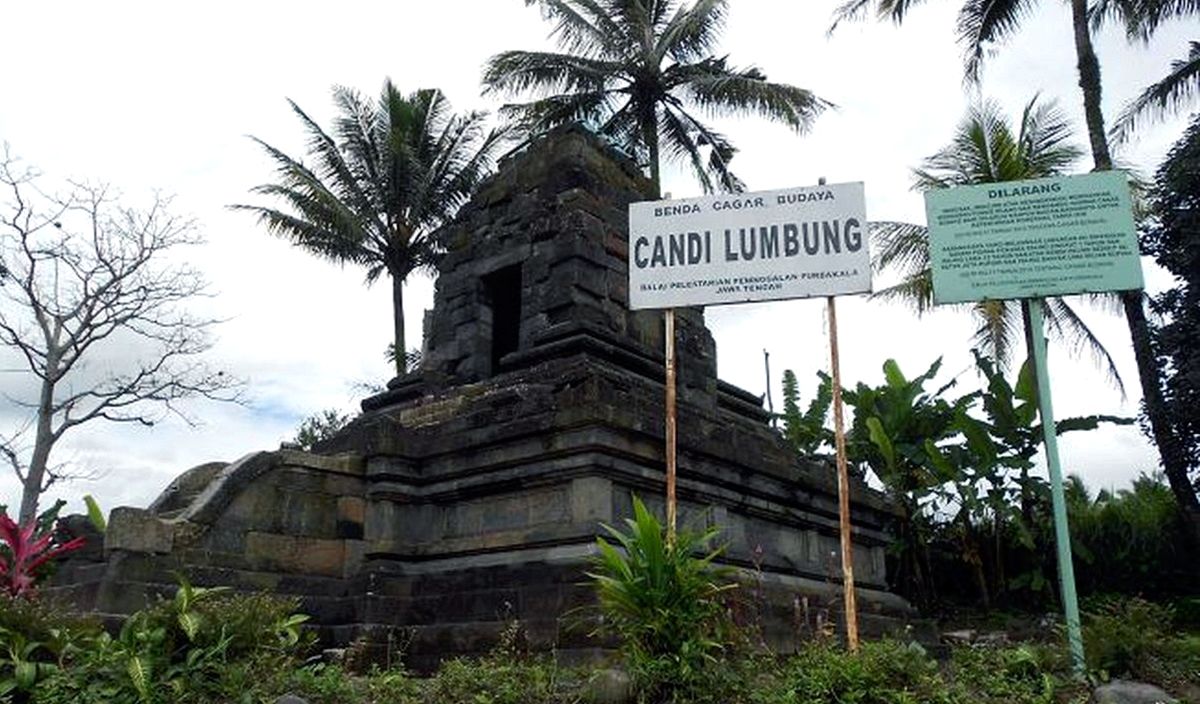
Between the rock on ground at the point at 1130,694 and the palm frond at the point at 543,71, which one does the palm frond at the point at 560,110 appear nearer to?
the palm frond at the point at 543,71

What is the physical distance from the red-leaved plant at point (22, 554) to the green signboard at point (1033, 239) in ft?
23.8

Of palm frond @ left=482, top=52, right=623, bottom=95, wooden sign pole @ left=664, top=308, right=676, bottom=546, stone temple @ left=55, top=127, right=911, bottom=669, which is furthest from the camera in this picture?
palm frond @ left=482, top=52, right=623, bottom=95

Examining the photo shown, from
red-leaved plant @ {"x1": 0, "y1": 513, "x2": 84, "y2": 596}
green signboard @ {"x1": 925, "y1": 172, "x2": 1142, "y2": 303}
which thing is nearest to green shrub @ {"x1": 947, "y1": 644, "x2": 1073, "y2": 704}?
green signboard @ {"x1": 925, "y1": 172, "x2": 1142, "y2": 303}

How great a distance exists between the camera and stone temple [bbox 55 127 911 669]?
7223 millimetres

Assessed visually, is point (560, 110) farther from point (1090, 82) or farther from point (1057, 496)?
point (1057, 496)

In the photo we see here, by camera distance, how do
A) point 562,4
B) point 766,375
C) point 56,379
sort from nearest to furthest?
point 56,379 → point 562,4 → point 766,375

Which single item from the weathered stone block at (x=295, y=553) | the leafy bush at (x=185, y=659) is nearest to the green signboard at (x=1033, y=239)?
the weathered stone block at (x=295, y=553)

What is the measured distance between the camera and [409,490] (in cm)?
854

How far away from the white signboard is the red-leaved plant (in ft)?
16.3

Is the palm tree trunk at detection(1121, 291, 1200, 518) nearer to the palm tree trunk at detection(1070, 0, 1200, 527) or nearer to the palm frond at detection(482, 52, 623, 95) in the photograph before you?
the palm tree trunk at detection(1070, 0, 1200, 527)

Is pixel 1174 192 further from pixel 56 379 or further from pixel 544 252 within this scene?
pixel 56 379

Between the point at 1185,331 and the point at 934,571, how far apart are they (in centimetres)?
585

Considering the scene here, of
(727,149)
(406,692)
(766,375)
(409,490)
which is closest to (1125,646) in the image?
(406,692)

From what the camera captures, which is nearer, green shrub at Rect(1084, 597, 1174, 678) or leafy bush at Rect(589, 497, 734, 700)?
leafy bush at Rect(589, 497, 734, 700)
